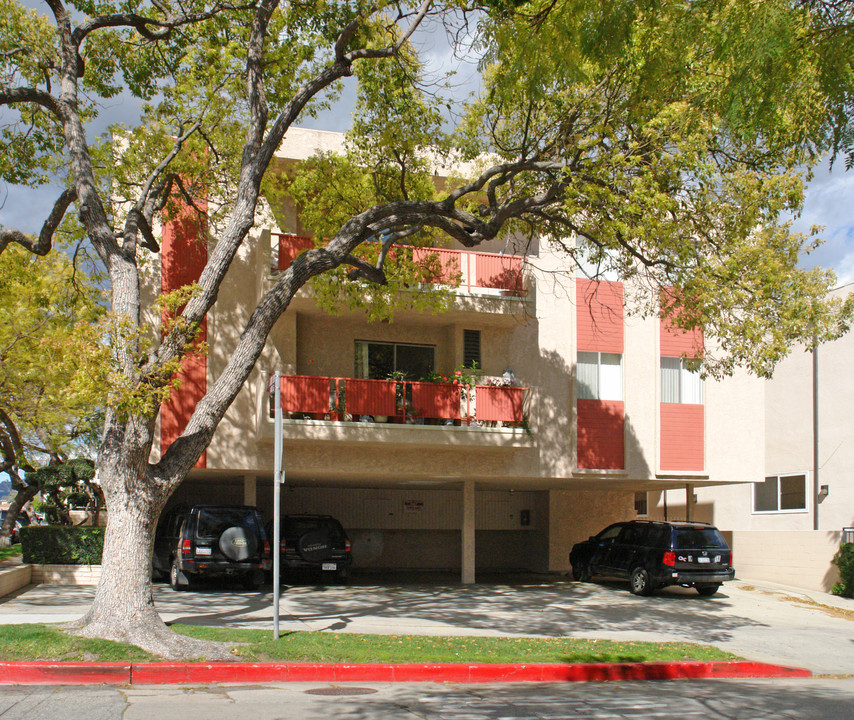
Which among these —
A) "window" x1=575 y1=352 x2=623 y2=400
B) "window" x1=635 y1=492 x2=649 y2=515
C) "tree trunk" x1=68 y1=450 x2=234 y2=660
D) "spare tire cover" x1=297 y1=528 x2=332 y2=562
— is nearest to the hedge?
"spare tire cover" x1=297 y1=528 x2=332 y2=562

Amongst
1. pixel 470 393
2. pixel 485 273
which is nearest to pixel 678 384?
pixel 485 273

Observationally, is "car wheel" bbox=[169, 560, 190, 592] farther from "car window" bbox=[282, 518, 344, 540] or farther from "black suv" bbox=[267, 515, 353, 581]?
"car window" bbox=[282, 518, 344, 540]

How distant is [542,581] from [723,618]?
6.93 metres

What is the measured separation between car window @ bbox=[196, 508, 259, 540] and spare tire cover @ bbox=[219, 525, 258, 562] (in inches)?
4.1

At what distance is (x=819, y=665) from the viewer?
1179 centimetres

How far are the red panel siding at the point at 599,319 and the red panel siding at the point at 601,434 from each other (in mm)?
1501

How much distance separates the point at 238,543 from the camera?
679 inches

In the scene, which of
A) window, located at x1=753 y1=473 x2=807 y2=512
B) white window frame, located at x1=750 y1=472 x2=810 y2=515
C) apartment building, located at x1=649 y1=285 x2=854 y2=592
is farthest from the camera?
window, located at x1=753 y1=473 x2=807 y2=512

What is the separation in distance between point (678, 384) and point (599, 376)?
2298 mm

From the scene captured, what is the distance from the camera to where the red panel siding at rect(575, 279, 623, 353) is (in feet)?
70.8

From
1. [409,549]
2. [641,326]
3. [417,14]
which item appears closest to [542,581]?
[409,549]

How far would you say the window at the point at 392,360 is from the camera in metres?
21.2

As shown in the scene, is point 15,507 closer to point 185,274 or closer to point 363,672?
point 185,274

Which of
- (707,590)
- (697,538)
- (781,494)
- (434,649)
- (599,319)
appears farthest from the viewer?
(781,494)
